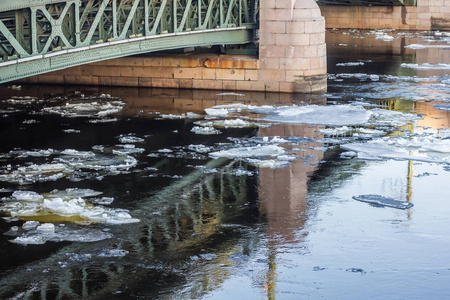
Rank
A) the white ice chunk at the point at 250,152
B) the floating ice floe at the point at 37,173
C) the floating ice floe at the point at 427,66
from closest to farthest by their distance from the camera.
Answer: the floating ice floe at the point at 37,173, the white ice chunk at the point at 250,152, the floating ice floe at the point at 427,66

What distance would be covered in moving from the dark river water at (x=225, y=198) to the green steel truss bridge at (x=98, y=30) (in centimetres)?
200

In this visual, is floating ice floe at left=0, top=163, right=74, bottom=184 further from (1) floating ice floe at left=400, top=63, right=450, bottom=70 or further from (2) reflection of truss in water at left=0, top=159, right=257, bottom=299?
(1) floating ice floe at left=400, top=63, right=450, bottom=70

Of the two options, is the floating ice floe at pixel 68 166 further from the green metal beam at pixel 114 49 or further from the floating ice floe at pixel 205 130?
the floating ice floe at pixel 205 130

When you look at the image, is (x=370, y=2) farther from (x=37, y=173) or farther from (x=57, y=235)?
(x=57, y=235)

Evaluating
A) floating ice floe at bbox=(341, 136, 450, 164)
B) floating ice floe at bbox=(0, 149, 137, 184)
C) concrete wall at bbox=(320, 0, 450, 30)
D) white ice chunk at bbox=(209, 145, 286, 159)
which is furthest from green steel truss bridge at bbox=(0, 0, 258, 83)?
concrete wall at bbox=(320, 0, 450, 30)

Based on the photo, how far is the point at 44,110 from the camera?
26.6 meters

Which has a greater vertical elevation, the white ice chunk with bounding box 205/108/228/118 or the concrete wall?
the concrete wall

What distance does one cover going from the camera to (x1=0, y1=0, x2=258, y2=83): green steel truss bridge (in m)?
18.9

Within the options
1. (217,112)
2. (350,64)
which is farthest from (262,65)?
(350,64)

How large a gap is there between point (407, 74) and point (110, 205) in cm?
2284

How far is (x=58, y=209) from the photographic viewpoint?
48.8 ft

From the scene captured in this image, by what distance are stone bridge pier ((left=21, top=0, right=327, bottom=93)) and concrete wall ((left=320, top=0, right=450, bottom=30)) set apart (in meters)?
30.6

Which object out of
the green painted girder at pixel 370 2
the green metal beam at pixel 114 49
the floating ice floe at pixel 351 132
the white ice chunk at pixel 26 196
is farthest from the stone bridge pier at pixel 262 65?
the green painted girder at pixel 370 2

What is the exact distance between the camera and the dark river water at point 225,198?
12000mm
